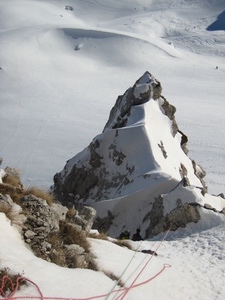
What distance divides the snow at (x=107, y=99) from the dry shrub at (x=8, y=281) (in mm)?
175

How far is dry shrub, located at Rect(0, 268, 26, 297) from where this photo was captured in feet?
21.4

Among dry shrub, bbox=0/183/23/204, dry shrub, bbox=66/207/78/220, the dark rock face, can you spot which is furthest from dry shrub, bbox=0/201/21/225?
the dark rock face

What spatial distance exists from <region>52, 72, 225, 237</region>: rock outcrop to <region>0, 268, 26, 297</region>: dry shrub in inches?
309

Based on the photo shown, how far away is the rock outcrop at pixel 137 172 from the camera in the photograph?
15820 millimetres

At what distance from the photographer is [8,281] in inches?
262

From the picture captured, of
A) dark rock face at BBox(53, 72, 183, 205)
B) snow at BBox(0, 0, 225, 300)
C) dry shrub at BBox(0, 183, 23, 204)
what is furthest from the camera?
dark rock face at BBox(53, 72, 183, 205)

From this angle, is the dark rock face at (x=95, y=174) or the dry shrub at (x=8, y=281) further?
the dark rock face at (x=95, y=174)

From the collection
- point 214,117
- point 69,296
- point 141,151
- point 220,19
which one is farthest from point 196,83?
point 69,296

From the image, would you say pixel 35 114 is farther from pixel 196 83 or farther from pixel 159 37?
pixel 159 37

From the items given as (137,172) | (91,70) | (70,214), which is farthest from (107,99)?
(70,214)

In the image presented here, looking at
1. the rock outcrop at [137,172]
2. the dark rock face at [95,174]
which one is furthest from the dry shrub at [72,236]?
the dark rock face at [95,174]

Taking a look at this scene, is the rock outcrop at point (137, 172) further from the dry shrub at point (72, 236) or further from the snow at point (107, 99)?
the dry shrub at point (72, 236)

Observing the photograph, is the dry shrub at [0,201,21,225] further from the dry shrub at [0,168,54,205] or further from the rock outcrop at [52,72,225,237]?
the rock outcrop at [52,72,225,237]

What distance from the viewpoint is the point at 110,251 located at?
9664 mm
